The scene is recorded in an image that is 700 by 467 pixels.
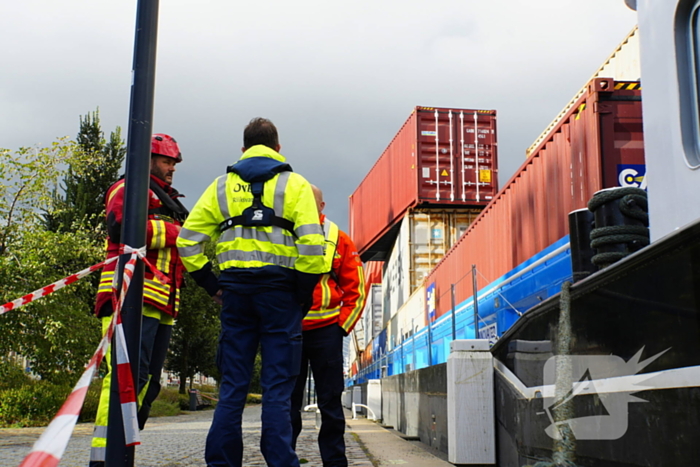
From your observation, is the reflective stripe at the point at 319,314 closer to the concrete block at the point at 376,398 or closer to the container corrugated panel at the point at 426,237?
the concrete block at the point at 376,398

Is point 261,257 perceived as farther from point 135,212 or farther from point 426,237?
point 426,237

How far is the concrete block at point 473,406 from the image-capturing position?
199 inches

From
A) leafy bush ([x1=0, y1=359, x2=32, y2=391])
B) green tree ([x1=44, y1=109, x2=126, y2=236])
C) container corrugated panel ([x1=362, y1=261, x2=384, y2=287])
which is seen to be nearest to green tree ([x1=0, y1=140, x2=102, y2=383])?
leafy bush ([x1=0, y1=359, x2=32, y2=391])

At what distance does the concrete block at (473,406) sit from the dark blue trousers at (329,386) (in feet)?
3.24

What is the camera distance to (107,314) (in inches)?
150

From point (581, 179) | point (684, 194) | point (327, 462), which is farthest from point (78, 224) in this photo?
point (684, 194)

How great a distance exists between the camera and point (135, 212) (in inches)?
121

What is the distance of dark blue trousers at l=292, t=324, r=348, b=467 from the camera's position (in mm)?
4531

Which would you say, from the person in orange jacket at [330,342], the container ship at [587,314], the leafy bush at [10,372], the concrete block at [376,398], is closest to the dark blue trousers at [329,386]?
the person in orange jacket at [330,342]

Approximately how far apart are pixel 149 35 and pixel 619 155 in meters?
5.75

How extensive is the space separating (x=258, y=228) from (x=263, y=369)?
69 cm

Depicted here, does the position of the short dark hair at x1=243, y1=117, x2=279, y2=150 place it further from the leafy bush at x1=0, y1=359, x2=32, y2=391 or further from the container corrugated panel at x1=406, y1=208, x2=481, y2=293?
the container corrugated panel at x1=406, y1=208, x2=481, y2=293

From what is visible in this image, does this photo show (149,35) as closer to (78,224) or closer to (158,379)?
(158,379)

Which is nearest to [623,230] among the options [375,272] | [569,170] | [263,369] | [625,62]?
[263,369]
